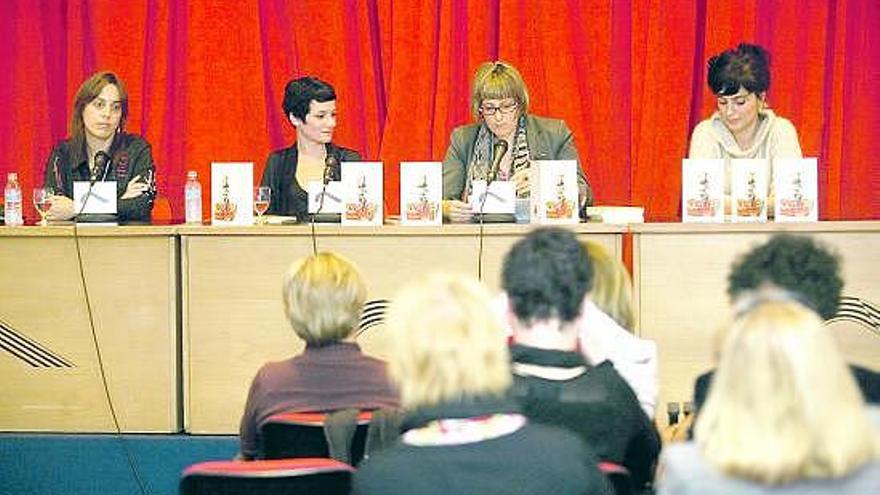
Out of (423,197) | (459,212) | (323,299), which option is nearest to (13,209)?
(423,197)

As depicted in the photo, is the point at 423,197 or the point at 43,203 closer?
the point at 423,197

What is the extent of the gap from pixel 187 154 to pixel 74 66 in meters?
0.66

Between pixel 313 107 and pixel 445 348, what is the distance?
3187 millimetres

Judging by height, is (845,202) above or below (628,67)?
below

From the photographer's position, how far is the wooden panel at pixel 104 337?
484cm

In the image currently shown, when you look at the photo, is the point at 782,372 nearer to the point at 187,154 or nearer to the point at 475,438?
the point at 475,438

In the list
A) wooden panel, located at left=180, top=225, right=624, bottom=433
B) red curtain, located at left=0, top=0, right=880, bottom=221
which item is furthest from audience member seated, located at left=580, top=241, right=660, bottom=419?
red curtain, located at left=0, top=0, right=880, bottom=221

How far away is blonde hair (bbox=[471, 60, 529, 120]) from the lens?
533 centimetres

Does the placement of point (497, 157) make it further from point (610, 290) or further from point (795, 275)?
point (795, 275)

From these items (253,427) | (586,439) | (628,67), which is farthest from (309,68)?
(586,439)

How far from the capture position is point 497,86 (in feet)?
17.5

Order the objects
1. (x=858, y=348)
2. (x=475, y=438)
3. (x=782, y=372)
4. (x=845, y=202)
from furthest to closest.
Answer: (x=845, y=202) < (x=858, y=348) < (x=475, y=438) < (x=782, y=372)

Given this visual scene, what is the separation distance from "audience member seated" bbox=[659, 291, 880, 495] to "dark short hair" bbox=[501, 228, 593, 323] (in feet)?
2.04

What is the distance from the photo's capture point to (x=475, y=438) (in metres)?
2.35
